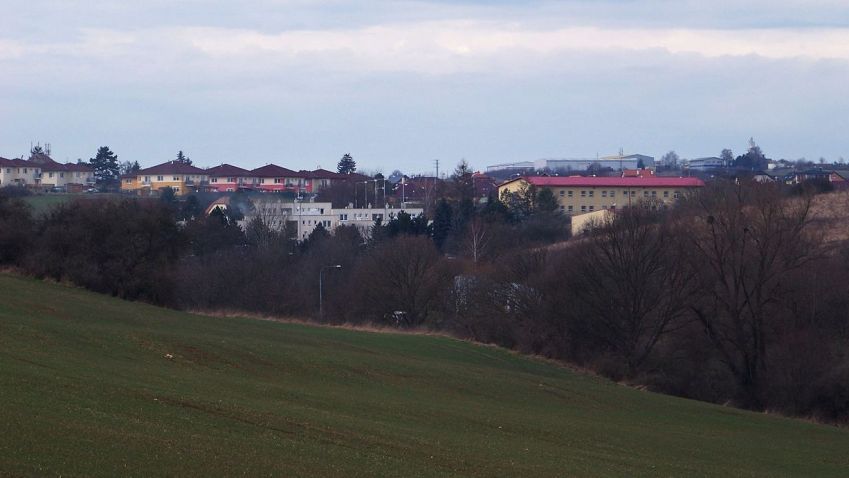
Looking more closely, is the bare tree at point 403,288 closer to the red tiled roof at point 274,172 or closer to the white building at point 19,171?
the white building at point 19,171

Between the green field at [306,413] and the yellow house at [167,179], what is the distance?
101 m

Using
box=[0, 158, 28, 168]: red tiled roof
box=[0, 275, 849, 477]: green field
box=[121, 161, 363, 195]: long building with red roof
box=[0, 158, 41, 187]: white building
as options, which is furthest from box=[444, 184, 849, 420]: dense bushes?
box=[0, 158, 28, 168]: red tiled roof

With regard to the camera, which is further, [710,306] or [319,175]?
[319,175]

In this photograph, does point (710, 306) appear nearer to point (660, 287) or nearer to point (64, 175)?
point (660, 287)

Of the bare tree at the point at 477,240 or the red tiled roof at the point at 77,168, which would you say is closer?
the bare tree at the point at 477,240

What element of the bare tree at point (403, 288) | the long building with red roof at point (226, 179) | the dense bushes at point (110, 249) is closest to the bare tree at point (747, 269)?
the bare tree at point (403, 288)

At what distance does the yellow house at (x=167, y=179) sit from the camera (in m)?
143

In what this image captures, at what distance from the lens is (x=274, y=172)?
532ft

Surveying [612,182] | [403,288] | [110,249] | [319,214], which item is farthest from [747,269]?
[612,182]

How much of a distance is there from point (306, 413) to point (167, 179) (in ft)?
433

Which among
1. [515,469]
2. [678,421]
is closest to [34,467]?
[515,469]

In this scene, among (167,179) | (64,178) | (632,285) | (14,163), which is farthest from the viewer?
(167,179)

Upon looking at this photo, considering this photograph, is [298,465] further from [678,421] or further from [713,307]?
[713,307]

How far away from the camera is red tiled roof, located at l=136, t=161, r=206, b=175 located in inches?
5792
